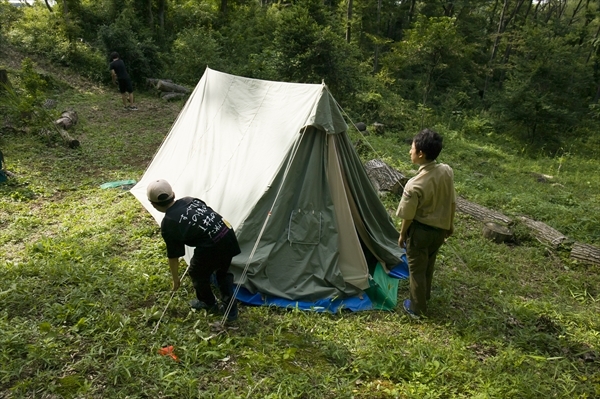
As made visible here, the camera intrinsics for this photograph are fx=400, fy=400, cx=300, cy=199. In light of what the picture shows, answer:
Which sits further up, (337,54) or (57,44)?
(337,54)

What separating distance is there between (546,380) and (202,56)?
14.2 meters

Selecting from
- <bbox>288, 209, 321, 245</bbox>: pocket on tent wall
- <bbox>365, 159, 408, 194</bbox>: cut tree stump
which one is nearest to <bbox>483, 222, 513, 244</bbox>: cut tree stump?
<bbox>365, 159, 408, 194</bbox>: cut tree stump

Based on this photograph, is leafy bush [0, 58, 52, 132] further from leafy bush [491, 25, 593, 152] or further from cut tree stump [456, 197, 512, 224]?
leafy bush [491, 25, 593, 152]

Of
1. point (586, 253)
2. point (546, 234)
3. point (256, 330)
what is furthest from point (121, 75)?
point (586, 253)

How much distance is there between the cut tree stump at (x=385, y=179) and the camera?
274 inches

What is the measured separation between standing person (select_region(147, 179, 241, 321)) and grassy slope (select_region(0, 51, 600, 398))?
0.53 m

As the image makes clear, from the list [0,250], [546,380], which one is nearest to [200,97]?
[0,250]

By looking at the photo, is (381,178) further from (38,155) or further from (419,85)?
(419,85)

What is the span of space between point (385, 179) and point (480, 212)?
5.37ft

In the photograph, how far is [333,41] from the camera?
12.0m

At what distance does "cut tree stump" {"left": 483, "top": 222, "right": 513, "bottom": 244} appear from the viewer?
593 cm

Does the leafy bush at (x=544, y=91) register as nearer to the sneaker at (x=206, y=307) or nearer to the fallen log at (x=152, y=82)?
the fallen log at (x=152, y=82)

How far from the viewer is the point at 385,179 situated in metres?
7.05

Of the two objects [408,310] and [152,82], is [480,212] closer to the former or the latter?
[408,310]
